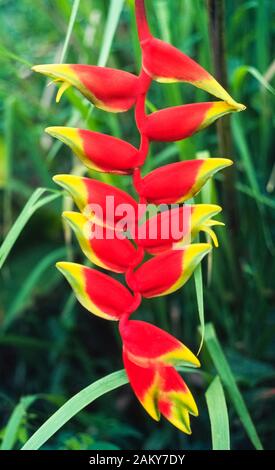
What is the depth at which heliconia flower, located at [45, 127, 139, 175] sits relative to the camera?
20.2 inches

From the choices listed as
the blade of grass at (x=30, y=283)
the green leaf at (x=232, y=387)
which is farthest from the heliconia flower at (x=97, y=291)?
→ the blade of grass at (x=30, y=283)

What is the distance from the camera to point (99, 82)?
50 cm

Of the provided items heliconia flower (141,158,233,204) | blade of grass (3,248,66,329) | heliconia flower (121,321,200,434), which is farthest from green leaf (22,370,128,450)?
blade of grass (3,248,66,329)

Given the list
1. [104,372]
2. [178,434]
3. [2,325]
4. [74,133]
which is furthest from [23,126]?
[74,133]

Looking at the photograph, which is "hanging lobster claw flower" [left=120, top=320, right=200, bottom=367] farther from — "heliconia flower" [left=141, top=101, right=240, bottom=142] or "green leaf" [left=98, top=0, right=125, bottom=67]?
"green leaf" [left=98, top=0, right=125, bottom=67]

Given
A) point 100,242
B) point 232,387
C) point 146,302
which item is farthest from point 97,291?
point 146,302

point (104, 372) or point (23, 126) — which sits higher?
point (23, 126)

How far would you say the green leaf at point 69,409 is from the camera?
0.60 metres

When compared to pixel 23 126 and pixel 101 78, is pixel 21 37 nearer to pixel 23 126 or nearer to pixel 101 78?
pixel 23 126

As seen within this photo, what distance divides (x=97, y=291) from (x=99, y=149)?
0.36 ft

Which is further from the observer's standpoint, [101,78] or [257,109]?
[257,109]

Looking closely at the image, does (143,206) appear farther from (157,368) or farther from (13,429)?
(13,429)

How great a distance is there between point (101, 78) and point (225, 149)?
0.37 meters

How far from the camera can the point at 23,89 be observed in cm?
137
